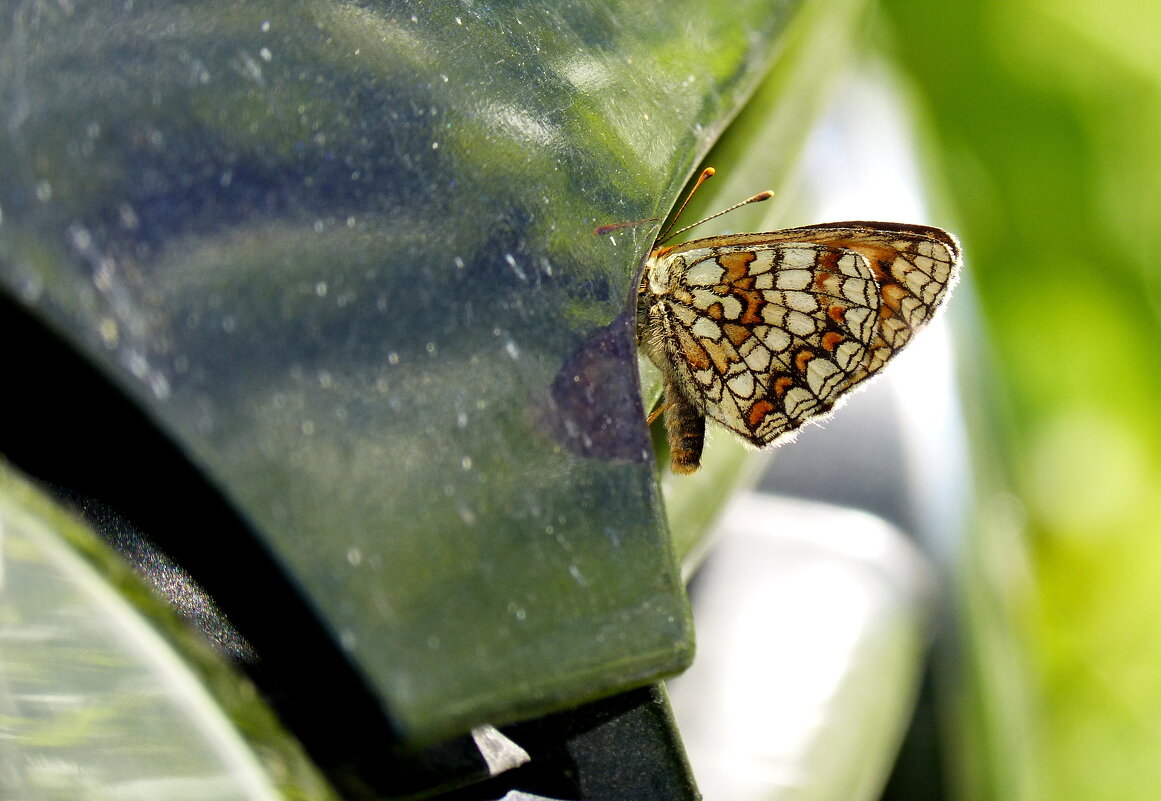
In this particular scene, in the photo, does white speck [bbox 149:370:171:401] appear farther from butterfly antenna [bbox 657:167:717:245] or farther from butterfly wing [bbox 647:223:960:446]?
butterfly wing [bbox 647:223:960:446]

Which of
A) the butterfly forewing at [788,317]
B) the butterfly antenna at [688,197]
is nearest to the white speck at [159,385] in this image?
the butterfly antenna at [688,197]

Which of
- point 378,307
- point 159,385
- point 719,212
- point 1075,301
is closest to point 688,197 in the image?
point 719,212

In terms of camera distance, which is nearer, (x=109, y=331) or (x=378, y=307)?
(x=109, y=331)

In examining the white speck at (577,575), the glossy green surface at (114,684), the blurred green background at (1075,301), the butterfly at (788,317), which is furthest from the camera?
the blurred green background at (1075,301)

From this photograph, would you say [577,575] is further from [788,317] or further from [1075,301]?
[1075,301]

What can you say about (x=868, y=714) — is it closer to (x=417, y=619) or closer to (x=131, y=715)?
(x=417, y=619)

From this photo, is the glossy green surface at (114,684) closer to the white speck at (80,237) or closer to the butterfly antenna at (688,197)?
the white speck at (80,237)
